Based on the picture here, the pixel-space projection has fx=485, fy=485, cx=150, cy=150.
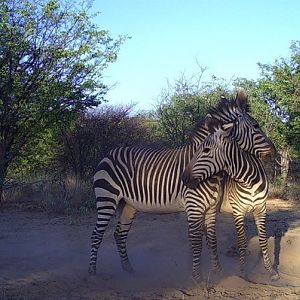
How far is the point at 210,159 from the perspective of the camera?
645 centimetres

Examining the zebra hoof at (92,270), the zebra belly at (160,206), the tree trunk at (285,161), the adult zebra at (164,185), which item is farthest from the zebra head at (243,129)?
the tree trunk at (285,161)

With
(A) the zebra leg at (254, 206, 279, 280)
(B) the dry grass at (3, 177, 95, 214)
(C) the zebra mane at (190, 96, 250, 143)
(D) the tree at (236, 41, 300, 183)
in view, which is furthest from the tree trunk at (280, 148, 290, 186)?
(C) the zebra mane at (190, 96, 250, 143)

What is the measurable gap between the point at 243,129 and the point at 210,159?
608mm

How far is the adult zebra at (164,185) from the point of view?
6.53 metres

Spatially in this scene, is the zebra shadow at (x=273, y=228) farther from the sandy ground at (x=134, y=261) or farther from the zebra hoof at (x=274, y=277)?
the zebra hoof at (x=274, y=277)

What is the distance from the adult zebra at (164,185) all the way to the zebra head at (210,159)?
143mm

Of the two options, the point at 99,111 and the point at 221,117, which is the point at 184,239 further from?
the point at 99,111

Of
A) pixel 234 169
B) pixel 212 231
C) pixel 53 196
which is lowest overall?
pixel 212 231

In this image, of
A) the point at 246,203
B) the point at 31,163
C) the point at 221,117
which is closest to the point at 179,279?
the point at 246,203

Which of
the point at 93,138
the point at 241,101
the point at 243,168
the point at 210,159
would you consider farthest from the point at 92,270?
the point at 93,138

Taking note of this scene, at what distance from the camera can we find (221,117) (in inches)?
263

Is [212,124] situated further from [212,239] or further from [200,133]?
[212,239]

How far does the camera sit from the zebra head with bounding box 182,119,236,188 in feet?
21.0

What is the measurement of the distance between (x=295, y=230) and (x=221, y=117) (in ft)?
13.6
